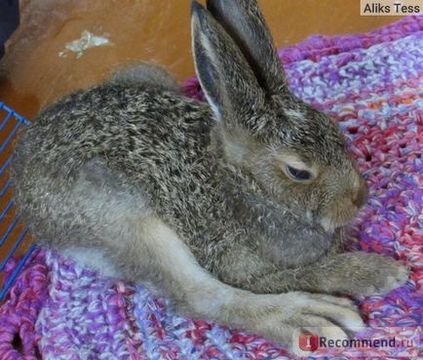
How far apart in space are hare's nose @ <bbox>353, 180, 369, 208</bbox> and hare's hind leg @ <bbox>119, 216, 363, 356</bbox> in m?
0.18

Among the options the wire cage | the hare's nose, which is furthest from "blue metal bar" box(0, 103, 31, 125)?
the hare's nose

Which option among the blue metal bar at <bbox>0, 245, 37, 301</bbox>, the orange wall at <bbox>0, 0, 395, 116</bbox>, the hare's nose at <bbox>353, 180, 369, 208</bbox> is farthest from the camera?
the orange wall at <bbox>0, 0, 395, 116</bbox>

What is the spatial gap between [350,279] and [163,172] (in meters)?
0.38

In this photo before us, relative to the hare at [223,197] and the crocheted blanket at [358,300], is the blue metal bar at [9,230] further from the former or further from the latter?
the hare at [223,197]

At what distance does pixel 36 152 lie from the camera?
4.52ft

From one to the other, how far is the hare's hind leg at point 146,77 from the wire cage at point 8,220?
241mm

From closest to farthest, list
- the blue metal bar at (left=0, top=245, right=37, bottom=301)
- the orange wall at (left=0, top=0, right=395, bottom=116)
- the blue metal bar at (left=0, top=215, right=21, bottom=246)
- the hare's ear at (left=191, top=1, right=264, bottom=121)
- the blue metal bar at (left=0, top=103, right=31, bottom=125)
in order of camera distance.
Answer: the hare's ear at (left=191, top=1, right=264, bottom=121) < the blue metal bar at (left=0, top=245, right=37, bottom=301) < the blue metal bar at (left=0, top=215, right=21, bottom=246) < the blue metal bar at (left=0, top=103, right=31, bottom=125) < the orange wall at (left=0, top=0, right=395, bottom=116)

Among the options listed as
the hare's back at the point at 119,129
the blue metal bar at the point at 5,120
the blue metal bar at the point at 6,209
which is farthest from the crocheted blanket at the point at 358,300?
the blue metal bar at the point at 5,120

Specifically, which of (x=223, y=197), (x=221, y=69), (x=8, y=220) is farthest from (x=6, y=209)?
(x=221, y=69)

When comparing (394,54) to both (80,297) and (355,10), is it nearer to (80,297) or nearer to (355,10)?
(355,10)

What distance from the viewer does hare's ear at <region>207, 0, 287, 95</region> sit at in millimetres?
1229

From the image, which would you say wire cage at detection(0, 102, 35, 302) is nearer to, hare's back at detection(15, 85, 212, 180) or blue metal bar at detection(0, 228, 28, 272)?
blue metal bar at detection(0, 228, 28, 272)

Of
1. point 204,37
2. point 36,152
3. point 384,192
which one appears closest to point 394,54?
point 384,192

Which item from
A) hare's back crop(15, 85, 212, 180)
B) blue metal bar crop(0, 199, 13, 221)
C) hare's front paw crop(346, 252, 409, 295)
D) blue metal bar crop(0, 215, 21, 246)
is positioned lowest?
hare's front paw crop(346, 252, 409, 295)
